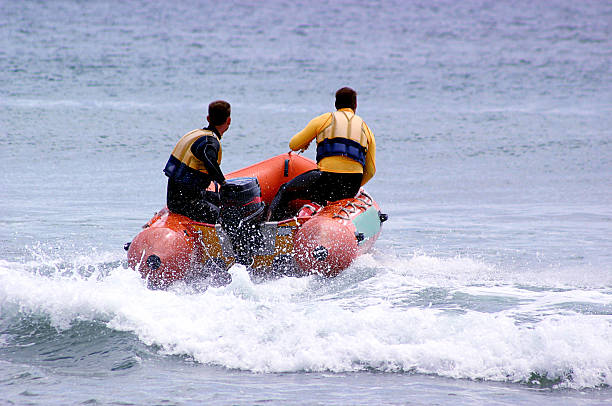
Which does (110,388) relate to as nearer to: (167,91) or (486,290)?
(486,290)

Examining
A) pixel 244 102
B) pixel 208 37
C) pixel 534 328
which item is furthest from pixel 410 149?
pixel 208 37

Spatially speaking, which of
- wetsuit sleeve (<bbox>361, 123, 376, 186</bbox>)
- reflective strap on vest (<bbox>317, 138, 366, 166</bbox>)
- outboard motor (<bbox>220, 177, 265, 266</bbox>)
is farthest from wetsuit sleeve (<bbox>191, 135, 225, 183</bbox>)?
wetsuit sleeve (<bbox>361, 123, 376, 186</bbox>)

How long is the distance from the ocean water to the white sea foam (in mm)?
13

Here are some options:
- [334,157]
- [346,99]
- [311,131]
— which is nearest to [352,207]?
[334,157]

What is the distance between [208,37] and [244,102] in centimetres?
1642

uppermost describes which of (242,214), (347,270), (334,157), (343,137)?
(343,137)

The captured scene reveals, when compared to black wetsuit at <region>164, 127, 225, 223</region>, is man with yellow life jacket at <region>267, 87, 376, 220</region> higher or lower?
higher

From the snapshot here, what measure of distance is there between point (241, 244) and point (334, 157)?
1048 mm

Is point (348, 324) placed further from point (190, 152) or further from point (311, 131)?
point (311, 131)

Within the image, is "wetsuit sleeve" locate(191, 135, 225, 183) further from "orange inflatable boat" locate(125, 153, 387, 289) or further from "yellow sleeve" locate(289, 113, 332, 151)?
"yellow sleeve" locate(289, 113, 332, 151)

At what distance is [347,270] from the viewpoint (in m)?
6.03

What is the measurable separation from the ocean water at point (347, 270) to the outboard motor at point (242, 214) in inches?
8.4

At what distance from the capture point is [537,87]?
22.9m

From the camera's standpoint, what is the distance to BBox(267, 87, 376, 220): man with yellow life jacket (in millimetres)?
5977
